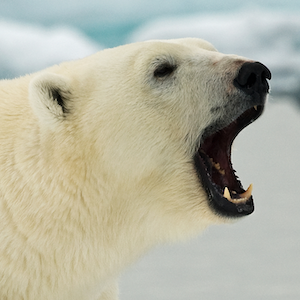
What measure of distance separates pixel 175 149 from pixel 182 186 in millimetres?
149

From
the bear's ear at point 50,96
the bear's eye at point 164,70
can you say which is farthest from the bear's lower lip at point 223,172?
the bear's ear at point 50,96

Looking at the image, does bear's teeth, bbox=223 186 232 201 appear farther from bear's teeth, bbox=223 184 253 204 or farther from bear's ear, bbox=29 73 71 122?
bear's ear, bbox=29 73 71 122

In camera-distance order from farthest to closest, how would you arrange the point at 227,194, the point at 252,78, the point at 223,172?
the point at 223,172 < the point at 227,194 < the point at 252,78

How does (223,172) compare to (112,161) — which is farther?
(223,172)

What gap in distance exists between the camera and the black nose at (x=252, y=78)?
178 centimetres

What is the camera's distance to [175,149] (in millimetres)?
1874

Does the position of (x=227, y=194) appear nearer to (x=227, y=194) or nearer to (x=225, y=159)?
(x=227, y=194)

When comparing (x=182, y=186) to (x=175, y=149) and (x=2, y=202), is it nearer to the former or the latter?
(x=175, y=149)

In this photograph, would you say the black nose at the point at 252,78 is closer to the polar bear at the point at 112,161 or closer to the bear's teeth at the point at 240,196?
the polar bear at the point at 112,161

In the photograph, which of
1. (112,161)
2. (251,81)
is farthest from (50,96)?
(251,81)

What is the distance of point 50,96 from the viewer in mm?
1823

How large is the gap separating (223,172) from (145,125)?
16.3 inches

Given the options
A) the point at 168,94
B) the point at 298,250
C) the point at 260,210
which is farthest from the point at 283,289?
the point at 168,94

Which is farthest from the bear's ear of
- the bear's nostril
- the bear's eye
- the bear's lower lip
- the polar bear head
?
the bear's nostril
